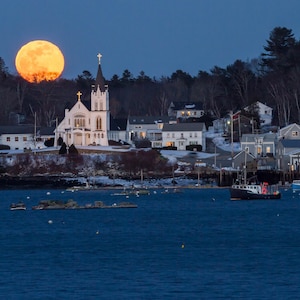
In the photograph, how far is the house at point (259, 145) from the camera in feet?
358

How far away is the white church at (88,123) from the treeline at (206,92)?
6.30 metres

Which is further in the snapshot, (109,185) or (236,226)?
(109,185)

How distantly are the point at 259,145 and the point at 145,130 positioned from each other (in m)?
16.4

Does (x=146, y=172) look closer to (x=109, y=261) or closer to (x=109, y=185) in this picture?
(x=109, y=185)

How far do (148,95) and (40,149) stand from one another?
1948 inches

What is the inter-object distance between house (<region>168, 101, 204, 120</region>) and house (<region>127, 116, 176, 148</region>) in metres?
9.54

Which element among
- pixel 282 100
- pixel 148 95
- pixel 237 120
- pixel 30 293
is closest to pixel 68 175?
pixel 237 120

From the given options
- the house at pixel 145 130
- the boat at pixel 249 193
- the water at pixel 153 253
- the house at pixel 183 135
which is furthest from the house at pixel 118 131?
the water at pixel 153 253

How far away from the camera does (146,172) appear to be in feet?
341

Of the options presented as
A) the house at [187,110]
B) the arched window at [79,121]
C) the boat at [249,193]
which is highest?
the house at [187,110]

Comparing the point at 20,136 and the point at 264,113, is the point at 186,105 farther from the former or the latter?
the point at 20,136

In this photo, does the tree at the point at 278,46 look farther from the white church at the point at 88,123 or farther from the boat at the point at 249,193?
the boat at the point at 249,193

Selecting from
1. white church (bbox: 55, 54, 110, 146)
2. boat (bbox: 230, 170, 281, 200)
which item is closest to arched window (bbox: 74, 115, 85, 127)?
white church (bbox: 55, 54, 110, 146)

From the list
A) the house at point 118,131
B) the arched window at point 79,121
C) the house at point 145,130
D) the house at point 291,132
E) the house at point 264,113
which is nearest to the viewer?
the house at point 291,132
